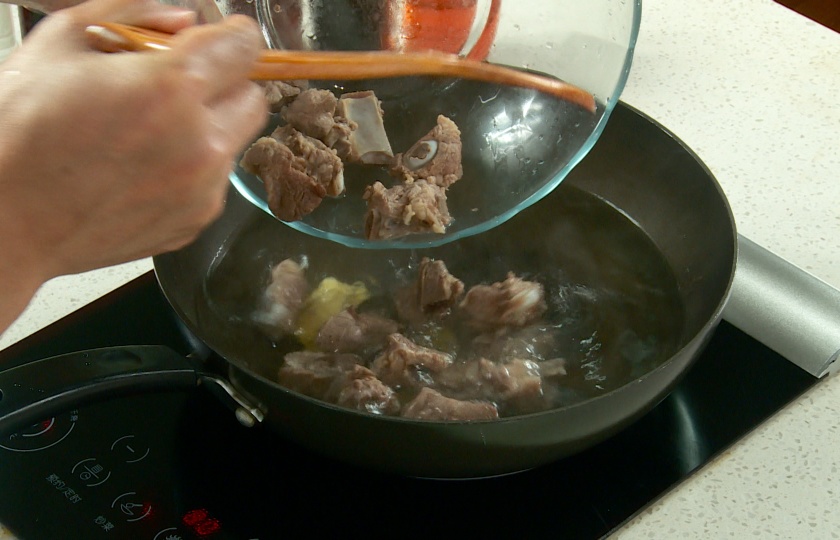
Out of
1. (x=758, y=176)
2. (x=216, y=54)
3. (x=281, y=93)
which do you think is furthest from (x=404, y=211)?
(x=758, y=176)

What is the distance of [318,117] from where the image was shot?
837 millimetres

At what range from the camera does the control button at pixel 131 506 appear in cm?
76

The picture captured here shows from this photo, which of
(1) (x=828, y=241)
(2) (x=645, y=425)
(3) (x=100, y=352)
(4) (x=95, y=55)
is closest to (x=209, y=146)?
(4) (x=95, y=55)

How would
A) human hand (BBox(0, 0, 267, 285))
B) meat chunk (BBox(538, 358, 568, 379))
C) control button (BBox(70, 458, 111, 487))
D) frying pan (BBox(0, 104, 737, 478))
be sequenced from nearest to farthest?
human hand (BBox(0, 0, 267, 285)) < frying pan (BBox(0, 104, 737, 478)) < control button (BBox(70, 458, 111, 487)) < meat chunk (BBox(538, 358, 568, 379))

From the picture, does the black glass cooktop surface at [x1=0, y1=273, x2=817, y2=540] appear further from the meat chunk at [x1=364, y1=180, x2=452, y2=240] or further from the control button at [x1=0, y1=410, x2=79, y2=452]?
the meat chunk at [x1=364, y1=180, x2=452, y2=240]

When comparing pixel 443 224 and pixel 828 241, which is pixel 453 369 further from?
pixel 828 241

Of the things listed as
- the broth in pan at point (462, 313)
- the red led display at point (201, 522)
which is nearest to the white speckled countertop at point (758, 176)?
the broth in pan at point (462, 313)

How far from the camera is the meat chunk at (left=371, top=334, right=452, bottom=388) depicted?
88 cm

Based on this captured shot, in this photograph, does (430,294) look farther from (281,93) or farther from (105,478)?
(105,478)

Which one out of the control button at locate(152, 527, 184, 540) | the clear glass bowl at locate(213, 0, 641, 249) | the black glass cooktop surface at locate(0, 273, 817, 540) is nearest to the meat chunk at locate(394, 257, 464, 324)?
the clear glass bowl at locate(213, 0, 641, 249)

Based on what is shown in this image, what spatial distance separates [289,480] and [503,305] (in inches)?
11.9

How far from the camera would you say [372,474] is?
81cm

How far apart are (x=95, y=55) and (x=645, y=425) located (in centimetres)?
60

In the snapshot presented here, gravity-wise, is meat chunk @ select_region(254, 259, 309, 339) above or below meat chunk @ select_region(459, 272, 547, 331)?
below
